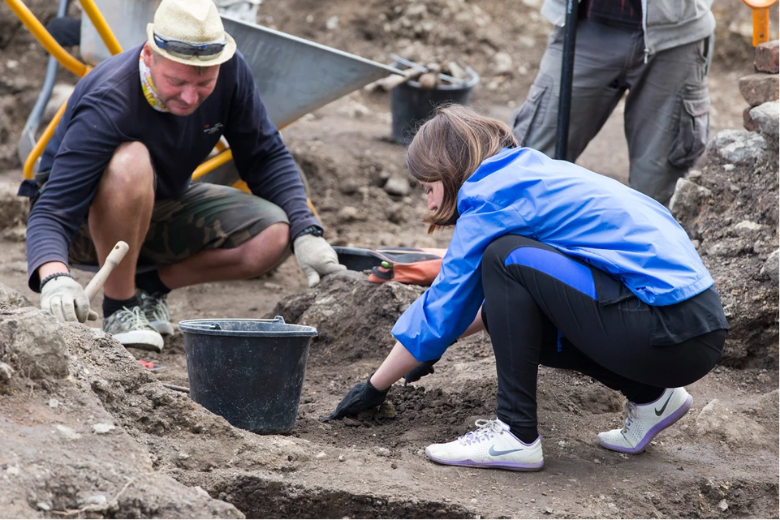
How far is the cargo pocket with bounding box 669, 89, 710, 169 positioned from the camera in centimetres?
365

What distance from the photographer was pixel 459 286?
7.17 feet

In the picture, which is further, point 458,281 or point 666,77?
point 666,77

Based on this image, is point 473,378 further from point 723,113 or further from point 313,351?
point 723,113

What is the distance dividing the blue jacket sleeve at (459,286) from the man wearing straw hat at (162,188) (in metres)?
1.09

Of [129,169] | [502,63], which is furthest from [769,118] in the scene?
[502,63]

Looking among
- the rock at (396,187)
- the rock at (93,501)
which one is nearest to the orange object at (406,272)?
the rock at (93,501)

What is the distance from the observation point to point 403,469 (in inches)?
85.5

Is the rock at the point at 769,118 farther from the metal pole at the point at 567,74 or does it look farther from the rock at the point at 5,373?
the rock at the point at 5,373

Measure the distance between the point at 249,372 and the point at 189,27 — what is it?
124 cm

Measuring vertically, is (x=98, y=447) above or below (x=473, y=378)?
above

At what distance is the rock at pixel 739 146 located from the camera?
3.37 m

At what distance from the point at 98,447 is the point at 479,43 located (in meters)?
8.26

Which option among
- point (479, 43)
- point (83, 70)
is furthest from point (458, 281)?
point (479, 43)

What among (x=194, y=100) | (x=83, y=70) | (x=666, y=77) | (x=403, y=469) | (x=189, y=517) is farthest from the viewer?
(x=83, y=70)
